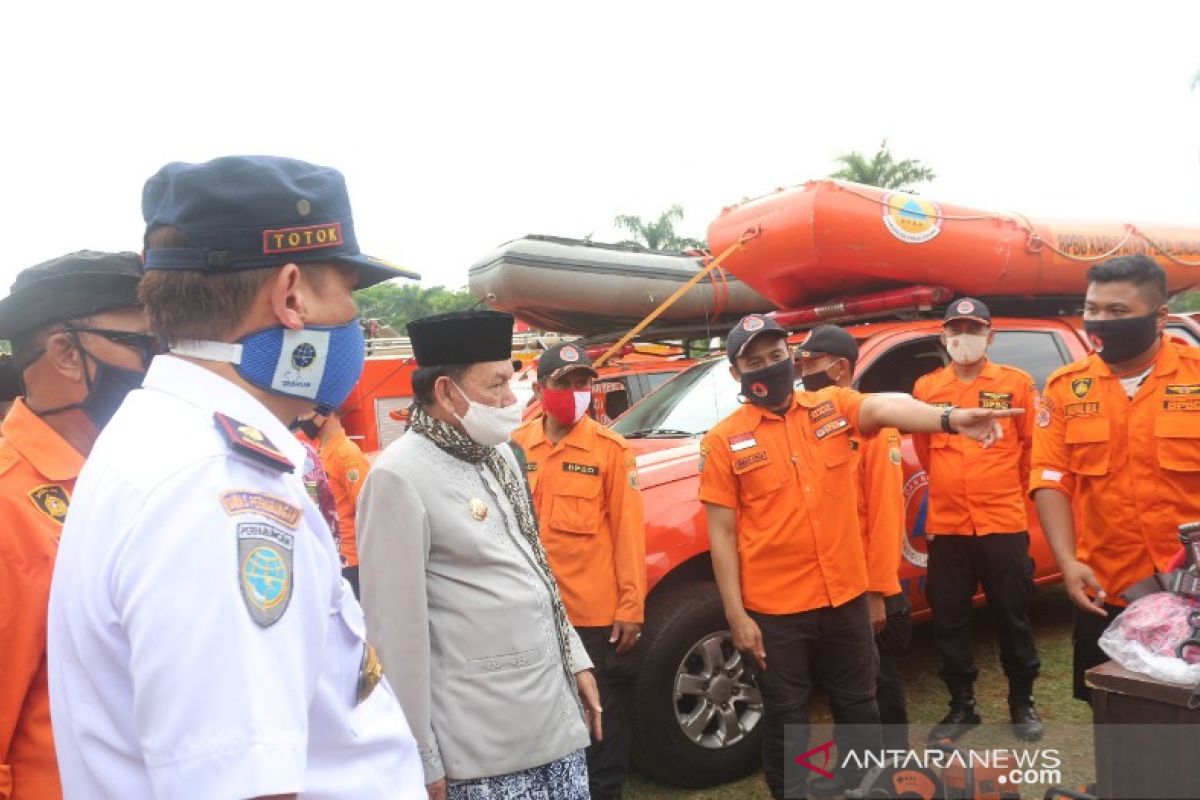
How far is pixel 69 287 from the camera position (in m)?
1.92

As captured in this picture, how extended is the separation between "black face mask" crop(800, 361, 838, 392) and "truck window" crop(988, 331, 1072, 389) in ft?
4.84

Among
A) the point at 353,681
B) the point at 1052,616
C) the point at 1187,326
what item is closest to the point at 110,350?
the point at 353,681

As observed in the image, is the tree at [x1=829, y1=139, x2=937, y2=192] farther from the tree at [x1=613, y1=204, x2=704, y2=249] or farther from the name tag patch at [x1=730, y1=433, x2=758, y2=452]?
the name tag patch at [x1=730, y1=433, x2=758, y2=452]

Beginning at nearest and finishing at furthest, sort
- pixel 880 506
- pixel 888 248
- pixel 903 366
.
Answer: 1. pixel 880 506
2. pixel 903 366
3. pixel 888 248

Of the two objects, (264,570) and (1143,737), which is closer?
(264,570)

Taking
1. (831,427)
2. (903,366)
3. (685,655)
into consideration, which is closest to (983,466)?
(903,366)

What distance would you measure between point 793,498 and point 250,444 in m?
2.54

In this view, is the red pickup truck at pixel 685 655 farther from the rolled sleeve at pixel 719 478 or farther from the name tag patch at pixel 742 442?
the name tag patch at pixel 742 442

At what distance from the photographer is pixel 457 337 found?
2352 mm

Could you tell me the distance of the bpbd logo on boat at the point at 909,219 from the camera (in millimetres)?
5258

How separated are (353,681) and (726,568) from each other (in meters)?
2.31

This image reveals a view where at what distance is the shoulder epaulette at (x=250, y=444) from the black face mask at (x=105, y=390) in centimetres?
110

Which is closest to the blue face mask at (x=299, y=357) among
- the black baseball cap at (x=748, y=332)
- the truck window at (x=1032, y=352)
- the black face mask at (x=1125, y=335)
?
the black baseball cap at (x=748, y=332)

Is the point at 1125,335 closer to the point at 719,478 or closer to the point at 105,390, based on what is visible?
the point at 719,478
